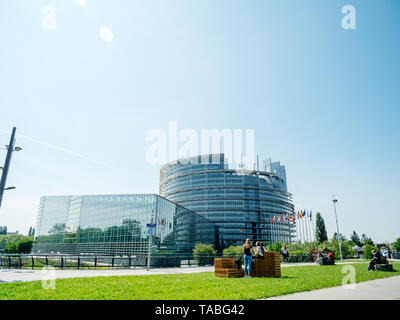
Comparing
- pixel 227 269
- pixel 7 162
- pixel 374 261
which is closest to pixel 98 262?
pixel 7 162

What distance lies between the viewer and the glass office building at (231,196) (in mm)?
113750

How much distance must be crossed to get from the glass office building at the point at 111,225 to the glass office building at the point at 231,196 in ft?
146

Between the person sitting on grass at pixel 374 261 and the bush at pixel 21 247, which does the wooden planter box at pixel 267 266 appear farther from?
the bush at pixel 21 247

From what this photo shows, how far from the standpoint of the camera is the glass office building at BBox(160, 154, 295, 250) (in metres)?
114

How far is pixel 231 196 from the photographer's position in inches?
4592

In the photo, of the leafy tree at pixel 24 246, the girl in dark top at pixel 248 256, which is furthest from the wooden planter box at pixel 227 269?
the leafy tree at pixel 24 246

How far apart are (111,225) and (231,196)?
73451mm

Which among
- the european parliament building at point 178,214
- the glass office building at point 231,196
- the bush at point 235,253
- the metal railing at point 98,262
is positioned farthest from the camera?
the glass office building at point 231,196

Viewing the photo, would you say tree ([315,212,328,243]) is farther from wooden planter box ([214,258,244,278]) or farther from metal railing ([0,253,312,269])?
wooden planter box ([214,258,244,278])

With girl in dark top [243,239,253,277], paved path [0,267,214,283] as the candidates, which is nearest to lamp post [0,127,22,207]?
paved path [0,267,214,283]
